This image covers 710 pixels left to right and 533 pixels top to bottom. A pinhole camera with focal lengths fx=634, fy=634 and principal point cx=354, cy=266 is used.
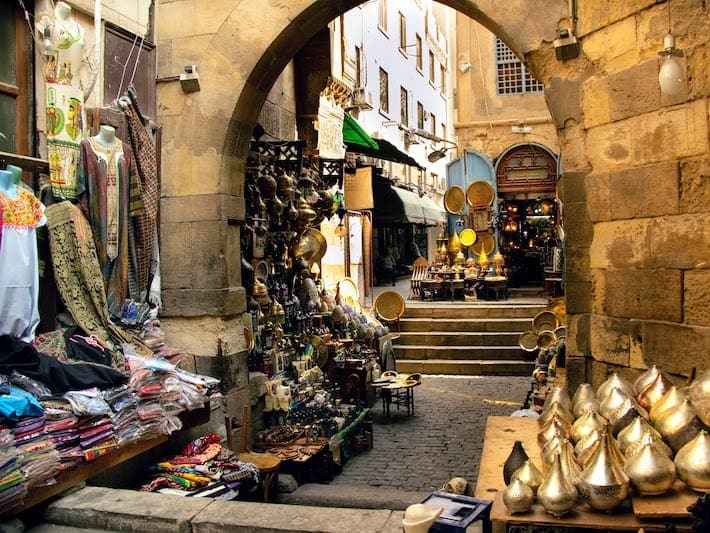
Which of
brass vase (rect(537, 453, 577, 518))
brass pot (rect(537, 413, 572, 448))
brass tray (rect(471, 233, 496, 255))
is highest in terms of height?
brass tray (rect(471, 233, 496, 255))

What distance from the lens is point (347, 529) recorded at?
3.25 m

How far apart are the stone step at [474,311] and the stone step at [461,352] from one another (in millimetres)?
942

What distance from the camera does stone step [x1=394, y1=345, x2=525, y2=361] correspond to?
1159cm

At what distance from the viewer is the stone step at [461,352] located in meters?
11.6

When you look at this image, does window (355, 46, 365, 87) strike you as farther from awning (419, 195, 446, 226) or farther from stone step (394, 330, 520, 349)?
stone step (394, 330, 520, 349)

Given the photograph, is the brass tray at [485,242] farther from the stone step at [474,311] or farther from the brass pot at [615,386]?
the brass pot at [615,386]

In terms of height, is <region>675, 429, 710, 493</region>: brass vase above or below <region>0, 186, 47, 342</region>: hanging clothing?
below

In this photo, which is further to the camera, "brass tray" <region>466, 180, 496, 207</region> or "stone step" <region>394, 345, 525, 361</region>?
"brass tray" <region>466, 180, 496, 207</region>

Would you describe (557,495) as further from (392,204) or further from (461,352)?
(392,204)

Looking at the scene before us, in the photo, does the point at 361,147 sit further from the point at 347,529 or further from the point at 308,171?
the point at 347,529

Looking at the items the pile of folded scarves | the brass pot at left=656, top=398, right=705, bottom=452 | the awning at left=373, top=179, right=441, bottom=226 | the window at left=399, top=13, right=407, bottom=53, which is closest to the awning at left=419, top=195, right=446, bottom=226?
the awning at left=373, top=179, right=441, bottom=226

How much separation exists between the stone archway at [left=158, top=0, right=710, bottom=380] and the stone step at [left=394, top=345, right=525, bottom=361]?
6.05 m

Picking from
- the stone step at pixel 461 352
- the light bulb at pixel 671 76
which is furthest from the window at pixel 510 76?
the light bulb at pixel 671 76

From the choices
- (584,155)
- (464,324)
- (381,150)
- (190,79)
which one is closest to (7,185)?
(190,79)
